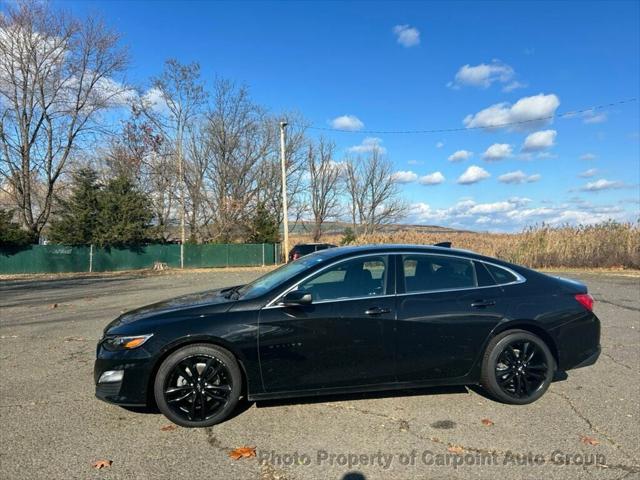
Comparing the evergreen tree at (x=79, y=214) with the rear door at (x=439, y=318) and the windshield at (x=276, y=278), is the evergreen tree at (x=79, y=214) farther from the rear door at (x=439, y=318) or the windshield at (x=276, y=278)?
the rear door at (x=439, y=318)

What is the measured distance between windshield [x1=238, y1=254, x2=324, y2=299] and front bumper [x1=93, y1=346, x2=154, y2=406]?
1.05 metres

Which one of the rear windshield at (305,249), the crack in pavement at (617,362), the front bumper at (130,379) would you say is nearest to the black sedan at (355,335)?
the front bumper at (130,379)

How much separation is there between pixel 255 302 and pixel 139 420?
1504 millimetres

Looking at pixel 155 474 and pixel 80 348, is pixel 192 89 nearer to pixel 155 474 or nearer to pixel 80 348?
pixel 80 348

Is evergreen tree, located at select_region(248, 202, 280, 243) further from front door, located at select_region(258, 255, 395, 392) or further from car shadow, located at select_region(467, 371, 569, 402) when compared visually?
front door, located at select_region(258, 255, 395, 392)

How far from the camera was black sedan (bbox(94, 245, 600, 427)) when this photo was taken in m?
4.12

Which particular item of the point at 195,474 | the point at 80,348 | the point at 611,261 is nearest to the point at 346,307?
the point at 195,474

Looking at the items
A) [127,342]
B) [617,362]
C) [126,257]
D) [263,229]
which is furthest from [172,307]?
[263,229]

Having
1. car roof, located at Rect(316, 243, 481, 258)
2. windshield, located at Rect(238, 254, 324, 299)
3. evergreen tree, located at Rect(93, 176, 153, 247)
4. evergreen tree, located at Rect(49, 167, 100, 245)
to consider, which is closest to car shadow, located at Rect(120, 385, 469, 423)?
windshield, located at Rect(238, 254, 324, 299)

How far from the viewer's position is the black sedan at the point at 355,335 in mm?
4117

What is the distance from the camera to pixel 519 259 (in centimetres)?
2581

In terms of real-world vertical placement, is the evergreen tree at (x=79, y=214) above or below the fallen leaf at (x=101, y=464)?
above

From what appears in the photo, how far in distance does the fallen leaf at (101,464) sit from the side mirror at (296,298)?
5.94 feet

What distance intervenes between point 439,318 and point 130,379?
9.36ft
